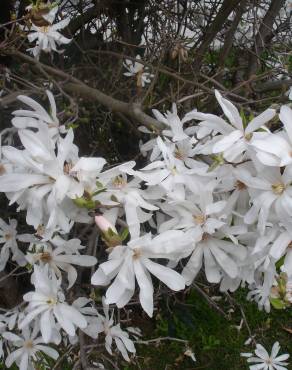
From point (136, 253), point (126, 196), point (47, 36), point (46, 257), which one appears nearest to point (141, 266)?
point (136, 253)

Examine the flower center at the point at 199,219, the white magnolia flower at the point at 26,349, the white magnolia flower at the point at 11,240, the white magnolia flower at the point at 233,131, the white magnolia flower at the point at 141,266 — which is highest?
the white magnolia flower at the point at 233,131

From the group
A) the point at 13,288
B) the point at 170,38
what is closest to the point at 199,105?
the point at 170,38

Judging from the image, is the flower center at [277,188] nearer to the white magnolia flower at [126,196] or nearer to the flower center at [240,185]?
→ the flower center at [240,185]

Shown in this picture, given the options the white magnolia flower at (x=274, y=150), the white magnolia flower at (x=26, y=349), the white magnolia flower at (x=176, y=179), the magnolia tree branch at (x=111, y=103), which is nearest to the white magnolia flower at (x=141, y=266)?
the white magnolia flower at (x=176, y=179)

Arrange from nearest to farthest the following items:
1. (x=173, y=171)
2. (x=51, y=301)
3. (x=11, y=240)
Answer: (x=173, y=171) → (x=51, y=301) → (x=11, y=240)

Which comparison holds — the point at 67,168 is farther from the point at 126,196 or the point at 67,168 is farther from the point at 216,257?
the point at 216,257

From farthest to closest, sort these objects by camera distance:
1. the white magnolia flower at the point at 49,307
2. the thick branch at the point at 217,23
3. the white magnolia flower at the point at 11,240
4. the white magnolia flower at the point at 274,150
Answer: the thick branch at the point at 217,23
the white magnolia flower at the point at 11,240
the white magnolia flower at the point at 49,307
the white magnolia flower at the point at 274,150

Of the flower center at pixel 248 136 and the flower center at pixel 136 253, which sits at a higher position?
the flower center at pixel 248 136

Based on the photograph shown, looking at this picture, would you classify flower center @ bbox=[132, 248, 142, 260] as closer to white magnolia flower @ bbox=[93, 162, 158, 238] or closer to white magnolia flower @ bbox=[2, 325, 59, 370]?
white magnolia flower @ bbox=[93, 162, 158, 238]
